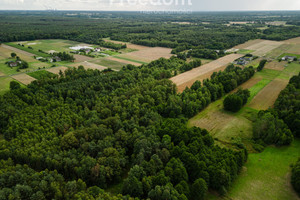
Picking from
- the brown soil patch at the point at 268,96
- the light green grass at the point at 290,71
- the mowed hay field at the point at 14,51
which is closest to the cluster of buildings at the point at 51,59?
the mowed hay field at the point at 14,51

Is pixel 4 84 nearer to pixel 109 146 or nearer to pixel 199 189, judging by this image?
pixel 109 146

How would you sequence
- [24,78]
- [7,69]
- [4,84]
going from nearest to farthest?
[4,84], [24,78], [7,69]

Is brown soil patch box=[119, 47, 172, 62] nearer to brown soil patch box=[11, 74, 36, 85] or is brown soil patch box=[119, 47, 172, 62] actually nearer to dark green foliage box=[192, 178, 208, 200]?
brown soil patch box=[11, 74, 36, 85]

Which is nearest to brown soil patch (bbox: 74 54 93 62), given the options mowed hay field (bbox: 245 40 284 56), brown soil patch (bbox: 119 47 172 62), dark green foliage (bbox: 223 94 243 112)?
brown soil patch (bbox: 119 47 172 62)

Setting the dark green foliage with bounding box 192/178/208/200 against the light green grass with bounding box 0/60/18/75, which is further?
the light green grass with bounding box 0/60/18/75

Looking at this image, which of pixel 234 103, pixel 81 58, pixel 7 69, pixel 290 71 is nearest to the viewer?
pixel 234 103

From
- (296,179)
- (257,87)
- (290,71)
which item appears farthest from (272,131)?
(290,71)
